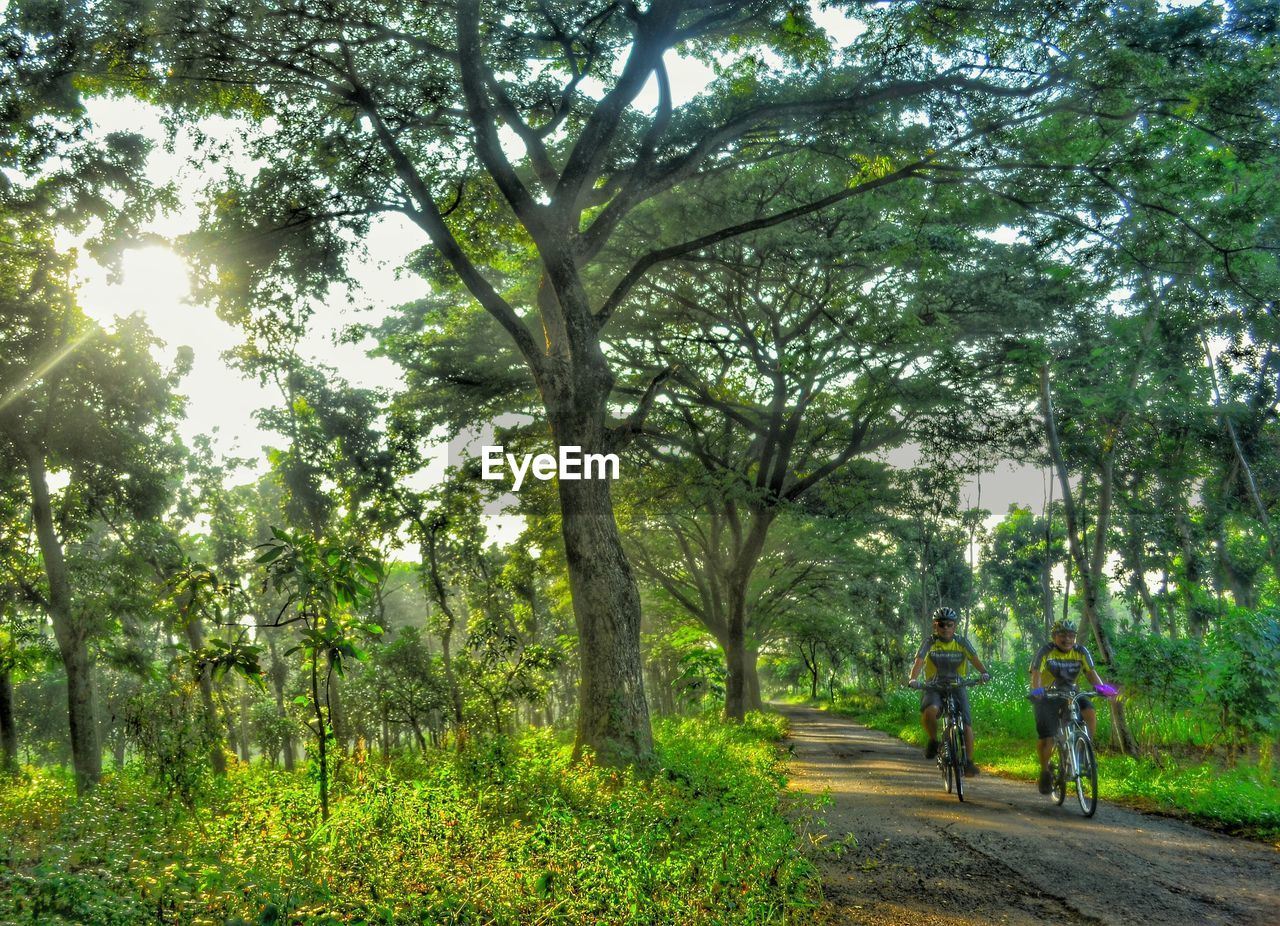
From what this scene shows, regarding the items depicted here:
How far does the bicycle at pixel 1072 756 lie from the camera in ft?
26.6

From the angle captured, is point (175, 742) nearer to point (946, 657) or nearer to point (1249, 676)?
point (946, 657)

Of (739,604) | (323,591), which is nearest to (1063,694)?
(323,591)

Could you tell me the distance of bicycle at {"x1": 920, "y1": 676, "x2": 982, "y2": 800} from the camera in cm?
920

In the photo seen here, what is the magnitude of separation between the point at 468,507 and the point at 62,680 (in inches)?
1617

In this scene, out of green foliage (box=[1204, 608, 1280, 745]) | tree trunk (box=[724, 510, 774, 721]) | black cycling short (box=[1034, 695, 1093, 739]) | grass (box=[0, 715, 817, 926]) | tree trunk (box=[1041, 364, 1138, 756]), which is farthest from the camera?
tree trunk (box=[724, 510, 774, 721])

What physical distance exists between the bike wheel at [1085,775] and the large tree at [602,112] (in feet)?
13.8

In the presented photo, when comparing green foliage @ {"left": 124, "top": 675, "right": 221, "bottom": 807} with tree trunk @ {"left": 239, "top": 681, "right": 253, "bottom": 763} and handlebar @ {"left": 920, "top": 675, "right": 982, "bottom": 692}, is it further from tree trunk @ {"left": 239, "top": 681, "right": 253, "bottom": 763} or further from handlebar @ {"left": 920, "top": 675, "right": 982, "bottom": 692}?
tree trunk @ {"left": 239, "top": 681, "right": 253, "bottom": 763}

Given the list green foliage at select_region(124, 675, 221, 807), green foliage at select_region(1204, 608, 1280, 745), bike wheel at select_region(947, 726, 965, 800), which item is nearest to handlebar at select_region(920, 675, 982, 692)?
bike wheel at select_region(947, 726, 965, 800)

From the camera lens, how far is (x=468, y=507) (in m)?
18.5

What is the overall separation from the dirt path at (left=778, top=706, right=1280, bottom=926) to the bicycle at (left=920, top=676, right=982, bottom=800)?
9.1 inches

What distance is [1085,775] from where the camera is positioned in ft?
26.8

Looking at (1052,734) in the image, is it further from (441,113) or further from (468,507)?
(468,507)

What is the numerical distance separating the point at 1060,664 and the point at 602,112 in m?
7.92

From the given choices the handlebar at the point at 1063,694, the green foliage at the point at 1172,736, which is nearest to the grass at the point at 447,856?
the handlebar at the point at 1063,694
